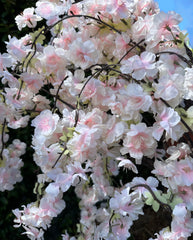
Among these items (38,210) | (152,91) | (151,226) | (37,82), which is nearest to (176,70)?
(152,91)

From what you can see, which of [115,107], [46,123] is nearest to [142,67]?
[115,107]

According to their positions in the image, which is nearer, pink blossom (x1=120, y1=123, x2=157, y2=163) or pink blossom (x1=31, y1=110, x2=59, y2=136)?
pink blossom (x1=120, y1=123, x2=157, y2=163)

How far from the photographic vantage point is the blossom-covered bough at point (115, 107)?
36.4 inches

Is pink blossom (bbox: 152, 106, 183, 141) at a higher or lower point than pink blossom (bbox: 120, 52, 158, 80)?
lower

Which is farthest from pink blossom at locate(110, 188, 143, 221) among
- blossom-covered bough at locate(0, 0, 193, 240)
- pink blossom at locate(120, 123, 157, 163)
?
pink blossom at locate(120, 123, 157, 163)

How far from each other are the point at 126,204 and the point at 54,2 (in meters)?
0.76

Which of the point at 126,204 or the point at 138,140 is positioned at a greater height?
the point at 138,140

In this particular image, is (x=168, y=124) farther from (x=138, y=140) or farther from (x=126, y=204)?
(x=126, y=204)

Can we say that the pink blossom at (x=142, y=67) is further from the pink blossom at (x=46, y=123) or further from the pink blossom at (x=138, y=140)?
the pink blossom at (x=46, y=123)

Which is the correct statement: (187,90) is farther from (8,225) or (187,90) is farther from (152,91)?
A: (8,225)

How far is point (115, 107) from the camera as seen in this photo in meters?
0.98

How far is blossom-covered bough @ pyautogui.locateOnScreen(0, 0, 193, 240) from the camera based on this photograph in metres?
0.92

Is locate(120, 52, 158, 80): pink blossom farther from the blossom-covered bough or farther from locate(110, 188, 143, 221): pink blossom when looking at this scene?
locate(110, 188, 143, 221): pink blossom

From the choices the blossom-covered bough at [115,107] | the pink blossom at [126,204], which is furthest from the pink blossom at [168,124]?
the pink blossom at [126,204]
